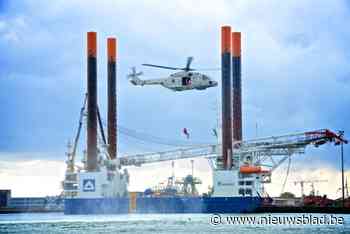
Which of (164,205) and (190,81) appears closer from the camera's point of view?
(190,81)

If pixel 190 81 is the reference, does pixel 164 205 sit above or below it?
below

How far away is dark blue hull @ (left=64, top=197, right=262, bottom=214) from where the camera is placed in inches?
4176

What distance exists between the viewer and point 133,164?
116312mm

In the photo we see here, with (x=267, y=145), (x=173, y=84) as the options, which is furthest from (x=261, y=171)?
(x=173, y=84)

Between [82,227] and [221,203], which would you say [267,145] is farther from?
[82,227]

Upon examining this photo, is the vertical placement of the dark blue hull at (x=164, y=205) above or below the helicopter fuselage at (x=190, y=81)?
below

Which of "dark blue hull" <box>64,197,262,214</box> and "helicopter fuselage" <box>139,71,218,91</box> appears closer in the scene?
"helicopter fuselage" <box>139,71,218,91</box>

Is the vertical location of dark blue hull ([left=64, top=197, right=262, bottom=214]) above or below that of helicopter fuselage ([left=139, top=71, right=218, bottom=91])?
below

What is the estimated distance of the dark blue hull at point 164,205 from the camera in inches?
4176

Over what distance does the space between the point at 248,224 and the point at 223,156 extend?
2128 cm

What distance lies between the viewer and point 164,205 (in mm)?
111938

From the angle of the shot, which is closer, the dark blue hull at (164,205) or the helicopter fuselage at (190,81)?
the helicopter fuselage at (190,81)

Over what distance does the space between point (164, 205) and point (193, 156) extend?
631cm

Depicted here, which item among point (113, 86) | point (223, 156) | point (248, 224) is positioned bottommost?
point (248, 224)
